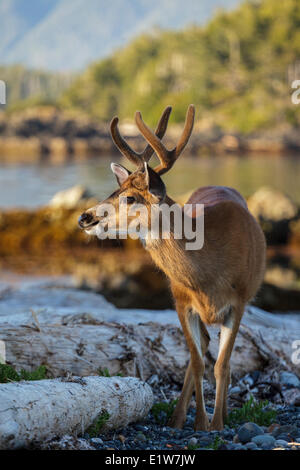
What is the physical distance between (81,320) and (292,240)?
60.4 ft

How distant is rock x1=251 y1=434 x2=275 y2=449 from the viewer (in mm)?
6039

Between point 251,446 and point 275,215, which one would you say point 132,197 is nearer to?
point 251,446

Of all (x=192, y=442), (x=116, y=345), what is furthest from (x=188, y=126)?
(x=192, y=442)

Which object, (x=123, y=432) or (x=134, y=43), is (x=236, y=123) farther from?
(x=123, y=432)

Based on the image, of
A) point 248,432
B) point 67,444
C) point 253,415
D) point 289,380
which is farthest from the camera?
point 289,380

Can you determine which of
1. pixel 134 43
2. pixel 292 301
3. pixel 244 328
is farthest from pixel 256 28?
pixel 244 328

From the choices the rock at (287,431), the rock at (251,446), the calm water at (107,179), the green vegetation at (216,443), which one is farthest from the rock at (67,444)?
the calm water at (107,179)

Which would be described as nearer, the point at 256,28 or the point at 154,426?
the point at 154,426

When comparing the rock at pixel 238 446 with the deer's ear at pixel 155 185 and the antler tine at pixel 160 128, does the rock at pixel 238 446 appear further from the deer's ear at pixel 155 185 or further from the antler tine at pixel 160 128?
the antler tine at pixel 160 128

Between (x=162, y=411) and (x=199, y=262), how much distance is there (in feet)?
5.95

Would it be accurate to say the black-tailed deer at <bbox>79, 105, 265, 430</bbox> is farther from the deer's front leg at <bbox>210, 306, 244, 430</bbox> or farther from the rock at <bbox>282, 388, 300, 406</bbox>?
the rock at <bbox>282, 388, 300, 406</bbox>

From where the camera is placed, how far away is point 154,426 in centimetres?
722

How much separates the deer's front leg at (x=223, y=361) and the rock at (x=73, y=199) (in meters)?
20.9

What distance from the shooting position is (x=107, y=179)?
50.4 meters
